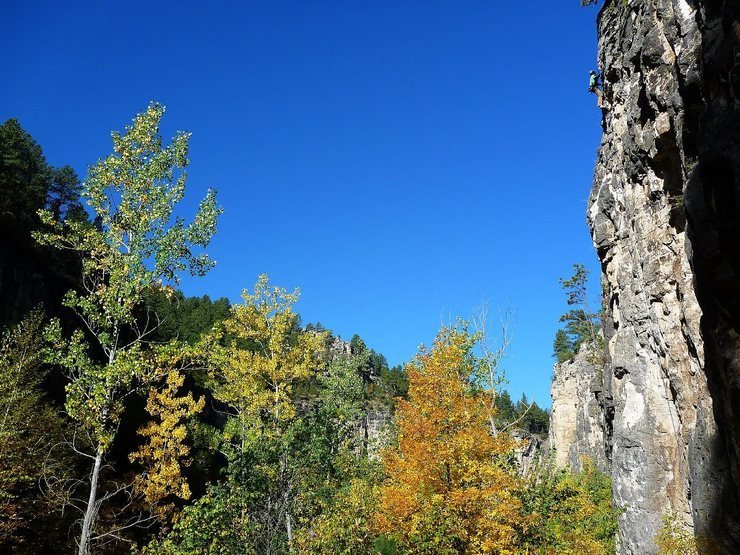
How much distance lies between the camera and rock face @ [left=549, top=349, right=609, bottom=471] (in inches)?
1730

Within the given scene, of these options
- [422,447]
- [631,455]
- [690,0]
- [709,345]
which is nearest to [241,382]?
[422,447]

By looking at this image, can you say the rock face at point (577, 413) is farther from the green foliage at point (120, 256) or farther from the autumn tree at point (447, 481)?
the green foliage at point (120, 256)

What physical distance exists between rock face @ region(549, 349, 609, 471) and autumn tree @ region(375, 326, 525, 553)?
91.4 feet

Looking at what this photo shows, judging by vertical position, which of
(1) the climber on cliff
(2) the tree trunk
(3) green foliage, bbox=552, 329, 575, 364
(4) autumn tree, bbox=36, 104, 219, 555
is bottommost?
→ (2) the tree trunk

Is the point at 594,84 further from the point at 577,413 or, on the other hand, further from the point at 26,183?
the point at 26,183

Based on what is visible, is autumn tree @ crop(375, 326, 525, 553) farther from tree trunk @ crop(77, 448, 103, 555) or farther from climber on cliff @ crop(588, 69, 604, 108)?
climber on cliff @ crop(588, 69, 604, 108)

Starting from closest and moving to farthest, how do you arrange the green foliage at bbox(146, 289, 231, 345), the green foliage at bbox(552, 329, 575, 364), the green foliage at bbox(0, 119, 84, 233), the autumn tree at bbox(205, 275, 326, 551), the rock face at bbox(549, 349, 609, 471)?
1. the autumn tree at bbox(205, 275, 326, 551)
2. the green foliage at bbox(0, 119, 84, 233)
3. the rock face at bbox(549, 349, 609, 471)
4. the green foliage at bbox(146, 289, 231, 345)
5. the green foliage at bbox(552, 329, 575, 364)

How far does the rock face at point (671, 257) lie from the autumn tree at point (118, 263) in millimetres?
11024

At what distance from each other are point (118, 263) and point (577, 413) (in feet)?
159

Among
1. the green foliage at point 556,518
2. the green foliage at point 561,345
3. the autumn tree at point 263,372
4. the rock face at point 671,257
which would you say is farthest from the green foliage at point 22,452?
the green foliage at point 561,345

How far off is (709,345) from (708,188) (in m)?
3.38

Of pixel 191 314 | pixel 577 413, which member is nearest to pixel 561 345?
pixel 577 413

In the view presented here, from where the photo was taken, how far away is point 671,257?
55.0 feet

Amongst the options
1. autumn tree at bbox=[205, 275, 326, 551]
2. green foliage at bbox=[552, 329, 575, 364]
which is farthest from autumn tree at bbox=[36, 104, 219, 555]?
green foliage at bbox=[552, 329, 575, 364]
